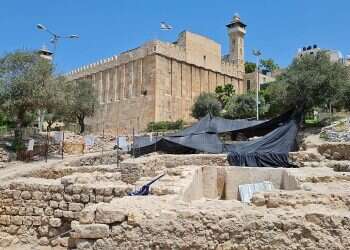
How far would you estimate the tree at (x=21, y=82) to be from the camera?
21703 millimetres

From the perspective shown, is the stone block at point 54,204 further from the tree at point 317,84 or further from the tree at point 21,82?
the tree at point 317,84

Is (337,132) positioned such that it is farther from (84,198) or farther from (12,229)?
(12,229)

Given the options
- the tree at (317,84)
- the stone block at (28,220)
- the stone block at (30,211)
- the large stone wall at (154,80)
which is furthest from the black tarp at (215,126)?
the large stone wall at (154,80)

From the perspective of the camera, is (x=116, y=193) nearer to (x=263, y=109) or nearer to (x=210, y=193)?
(x=210, y=193)

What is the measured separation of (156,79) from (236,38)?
61.5 ft

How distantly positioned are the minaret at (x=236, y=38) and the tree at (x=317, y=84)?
32047 mm

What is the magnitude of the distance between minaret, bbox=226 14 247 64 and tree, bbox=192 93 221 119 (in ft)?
58.3

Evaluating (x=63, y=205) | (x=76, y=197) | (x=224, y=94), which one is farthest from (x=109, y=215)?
(x=224, y=94)

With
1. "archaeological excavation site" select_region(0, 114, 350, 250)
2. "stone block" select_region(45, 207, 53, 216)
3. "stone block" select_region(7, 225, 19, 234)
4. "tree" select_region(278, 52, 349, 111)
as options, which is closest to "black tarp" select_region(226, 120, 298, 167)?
"archaeological excavation site" select_region(0, 114, 350, 250)

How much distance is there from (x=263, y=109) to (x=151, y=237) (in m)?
37.5

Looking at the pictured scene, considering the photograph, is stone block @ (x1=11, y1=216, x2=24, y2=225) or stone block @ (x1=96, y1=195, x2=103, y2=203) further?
stone block @ (x1=11, y1=216, x2=24, y2=225)

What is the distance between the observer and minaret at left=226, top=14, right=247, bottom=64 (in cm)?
5972

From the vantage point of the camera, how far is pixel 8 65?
897 inches

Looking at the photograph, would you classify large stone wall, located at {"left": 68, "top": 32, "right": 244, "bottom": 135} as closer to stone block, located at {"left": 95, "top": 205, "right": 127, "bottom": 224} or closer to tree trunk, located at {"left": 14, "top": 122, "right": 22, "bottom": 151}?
tree trunk, located at {"left": 14, "top": 122, "right": 22, "bottom": 151}
